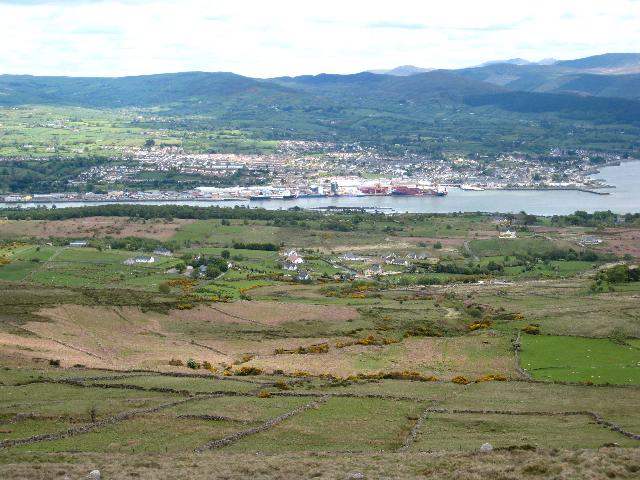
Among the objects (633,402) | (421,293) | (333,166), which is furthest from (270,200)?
(633,402)

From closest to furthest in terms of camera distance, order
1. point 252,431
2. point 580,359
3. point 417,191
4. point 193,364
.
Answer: point 252,431, point 193,364, point 580,359, point 417,191

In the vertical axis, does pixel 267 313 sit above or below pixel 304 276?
above

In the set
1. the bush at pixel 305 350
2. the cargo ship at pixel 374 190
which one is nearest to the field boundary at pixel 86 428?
the bush at pixel 305 350

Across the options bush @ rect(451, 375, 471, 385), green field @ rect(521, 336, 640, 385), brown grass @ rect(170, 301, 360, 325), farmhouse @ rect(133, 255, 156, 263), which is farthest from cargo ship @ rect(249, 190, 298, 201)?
bush @ rect(451, 375, 471, 385)

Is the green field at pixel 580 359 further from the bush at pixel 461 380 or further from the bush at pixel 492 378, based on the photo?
the bush at pixel 461 380

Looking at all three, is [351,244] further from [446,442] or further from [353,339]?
[446,442]

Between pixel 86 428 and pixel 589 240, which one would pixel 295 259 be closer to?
pixel 589 240

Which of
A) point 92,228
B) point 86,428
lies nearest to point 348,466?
point 86,428
